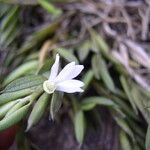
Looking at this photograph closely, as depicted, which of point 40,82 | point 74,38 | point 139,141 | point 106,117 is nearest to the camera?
point 40,82

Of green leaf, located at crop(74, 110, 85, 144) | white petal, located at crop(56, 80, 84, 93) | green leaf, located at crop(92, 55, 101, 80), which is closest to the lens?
white petal, located at crop(56, 80, 84, 93)

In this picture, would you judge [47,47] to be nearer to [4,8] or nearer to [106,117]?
[4,8]

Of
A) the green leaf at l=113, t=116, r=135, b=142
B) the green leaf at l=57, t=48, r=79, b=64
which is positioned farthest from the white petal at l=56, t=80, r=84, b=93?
the green leaf at l=113, t=116, r=135, b=142

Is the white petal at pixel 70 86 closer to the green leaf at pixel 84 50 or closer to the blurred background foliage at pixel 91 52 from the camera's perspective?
the blurred background foliage at pixel 91 52

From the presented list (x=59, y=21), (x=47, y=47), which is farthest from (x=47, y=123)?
(x=59, y=21)

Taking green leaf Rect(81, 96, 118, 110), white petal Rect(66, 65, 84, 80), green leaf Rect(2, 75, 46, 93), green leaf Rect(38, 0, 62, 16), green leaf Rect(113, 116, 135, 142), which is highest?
green leaf Rect(38, 0, 62, 16)

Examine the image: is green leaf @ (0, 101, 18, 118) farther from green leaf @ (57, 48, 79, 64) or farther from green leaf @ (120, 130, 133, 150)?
green leaf @ (120, 130, 133, 150)

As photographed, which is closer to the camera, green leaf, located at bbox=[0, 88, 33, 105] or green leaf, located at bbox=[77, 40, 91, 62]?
green leaf, located at bbox=[0, 88, 33, 105]
